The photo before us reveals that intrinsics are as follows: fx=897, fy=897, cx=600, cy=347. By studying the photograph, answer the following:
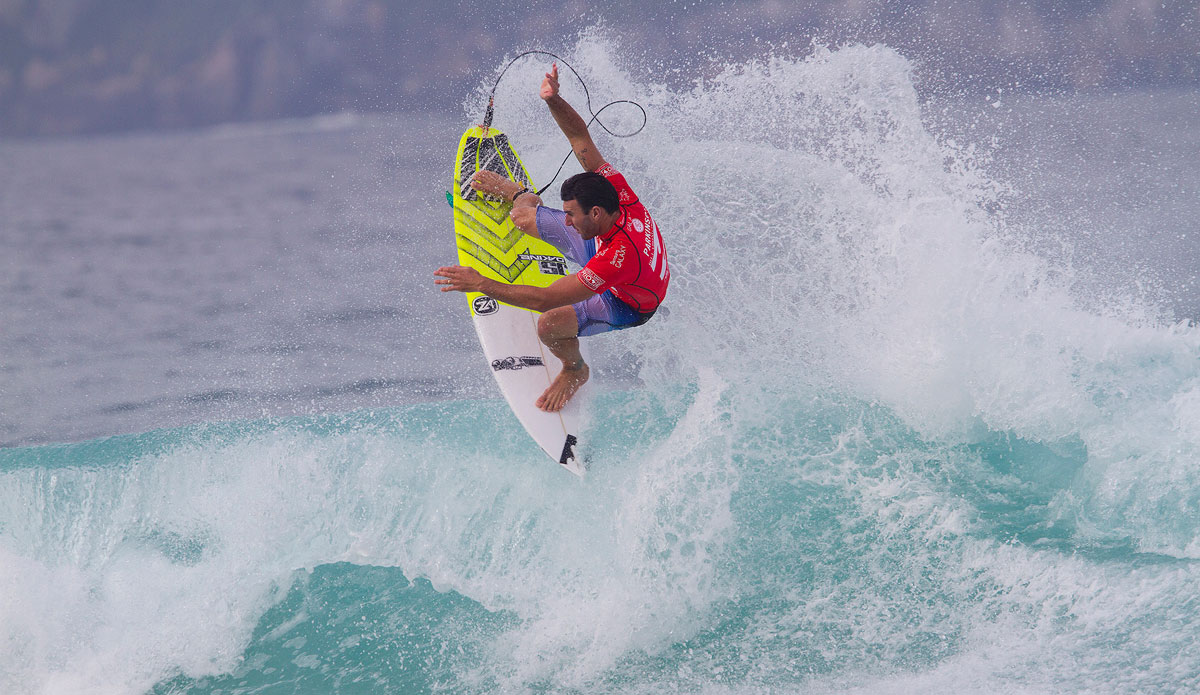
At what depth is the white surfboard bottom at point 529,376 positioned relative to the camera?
475 centimetres

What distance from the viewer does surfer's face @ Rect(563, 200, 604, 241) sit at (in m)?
3.97

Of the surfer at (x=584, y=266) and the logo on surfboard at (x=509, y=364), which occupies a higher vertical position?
the surfer at (x=584, y=266)

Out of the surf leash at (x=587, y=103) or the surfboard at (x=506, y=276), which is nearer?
the surfboard at (x=506, y=276)

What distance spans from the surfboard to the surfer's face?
3.22ft

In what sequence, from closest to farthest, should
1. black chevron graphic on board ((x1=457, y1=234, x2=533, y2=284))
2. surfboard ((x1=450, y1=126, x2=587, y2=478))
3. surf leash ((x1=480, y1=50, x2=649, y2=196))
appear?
1. surfboard ((x1=450, y1=126, x2=587, y2=478))
2. black chevron graphic on board ((x1=457, y1=234, x2=533, y2=284))
3. surf leash ((x1=480, y1=50, x2=649, y2=196))

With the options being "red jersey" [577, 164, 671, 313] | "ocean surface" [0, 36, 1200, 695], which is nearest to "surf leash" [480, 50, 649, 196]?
"ocean surface" [0, 36, 1200, 695]

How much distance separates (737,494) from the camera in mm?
4645

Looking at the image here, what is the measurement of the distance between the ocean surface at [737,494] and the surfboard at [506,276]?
0.33m

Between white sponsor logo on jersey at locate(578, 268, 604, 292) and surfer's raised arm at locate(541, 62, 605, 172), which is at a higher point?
surfer's raised arm at locate(541, 62, 605, 172)

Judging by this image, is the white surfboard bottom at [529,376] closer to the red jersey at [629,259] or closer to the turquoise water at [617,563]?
the turquoise water at [617,563]

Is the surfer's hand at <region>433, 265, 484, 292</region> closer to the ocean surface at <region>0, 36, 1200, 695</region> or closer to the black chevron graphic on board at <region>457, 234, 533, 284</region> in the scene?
the black chevron graphic on board at <region>457, 234, 533, 284</region>

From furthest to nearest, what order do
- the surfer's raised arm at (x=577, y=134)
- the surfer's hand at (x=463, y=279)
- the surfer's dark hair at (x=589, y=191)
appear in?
1. the surfer's raised arm at (x=577, y=134)
2. the surfer's dark hair at (x=589, y=191)
3. the surfer's hand at (x=463, y=279)

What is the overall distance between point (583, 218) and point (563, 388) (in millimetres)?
1148

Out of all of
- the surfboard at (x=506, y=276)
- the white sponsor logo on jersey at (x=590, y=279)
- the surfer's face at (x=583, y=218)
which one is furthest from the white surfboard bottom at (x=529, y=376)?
the surfer's face at (x=583, y=218)
